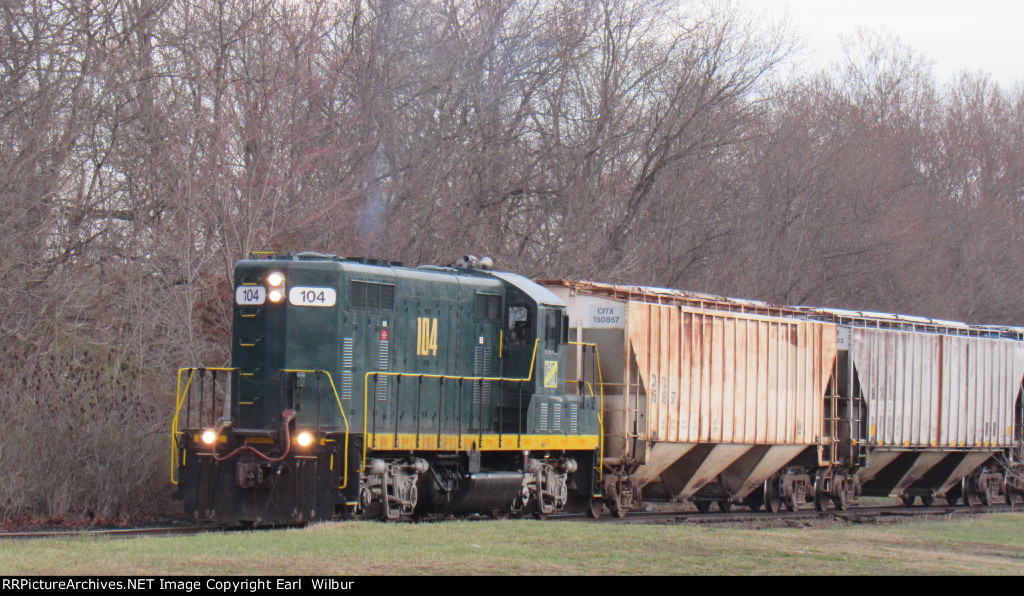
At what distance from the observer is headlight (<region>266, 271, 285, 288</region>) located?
47.4ft

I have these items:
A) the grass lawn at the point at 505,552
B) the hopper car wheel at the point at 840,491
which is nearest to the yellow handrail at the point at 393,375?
the grass lawn at the point at 505,552

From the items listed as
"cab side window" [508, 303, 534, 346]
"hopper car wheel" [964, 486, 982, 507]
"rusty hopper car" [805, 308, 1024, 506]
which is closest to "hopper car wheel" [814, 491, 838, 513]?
"rusty hopper car" [805, 308, 1024, 506]

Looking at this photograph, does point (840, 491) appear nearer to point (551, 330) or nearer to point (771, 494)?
point (771, 494)

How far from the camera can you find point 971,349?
24531 mm

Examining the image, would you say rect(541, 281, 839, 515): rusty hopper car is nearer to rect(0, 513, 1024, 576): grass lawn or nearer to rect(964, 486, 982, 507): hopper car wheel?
rect(0, 513, 1024, 576): grass lawn

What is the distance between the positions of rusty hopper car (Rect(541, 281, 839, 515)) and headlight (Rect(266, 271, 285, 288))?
499 cm

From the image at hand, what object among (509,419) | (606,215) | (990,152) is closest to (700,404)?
(509,419)

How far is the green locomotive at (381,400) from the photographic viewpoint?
542 inches

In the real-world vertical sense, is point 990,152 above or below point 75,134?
above

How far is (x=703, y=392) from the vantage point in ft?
62.3

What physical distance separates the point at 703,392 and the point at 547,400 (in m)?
3.77

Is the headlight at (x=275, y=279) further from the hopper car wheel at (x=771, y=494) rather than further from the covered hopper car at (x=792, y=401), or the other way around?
the hopper car wheel at (x=771, y=494)

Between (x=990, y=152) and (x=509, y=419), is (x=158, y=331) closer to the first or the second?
(x=509, y=419)

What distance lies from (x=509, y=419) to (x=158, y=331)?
6.74 m
